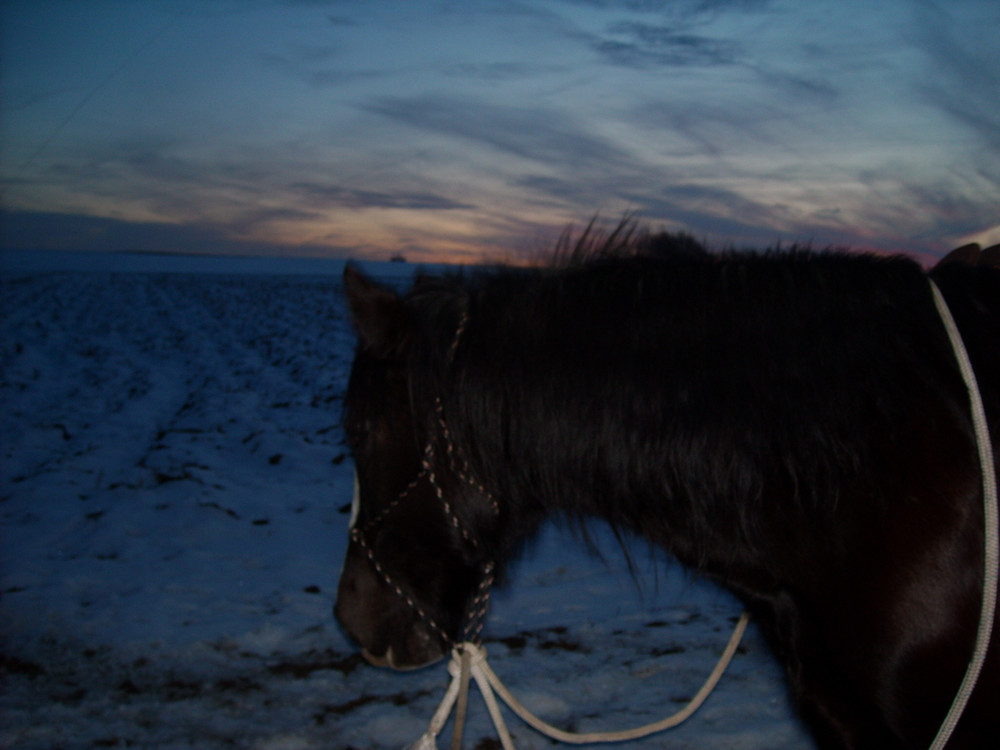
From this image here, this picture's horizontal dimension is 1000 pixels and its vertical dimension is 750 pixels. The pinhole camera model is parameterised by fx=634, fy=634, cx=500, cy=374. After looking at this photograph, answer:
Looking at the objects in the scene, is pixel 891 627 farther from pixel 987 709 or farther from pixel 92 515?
pixel 92 515

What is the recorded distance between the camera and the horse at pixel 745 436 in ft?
4.75

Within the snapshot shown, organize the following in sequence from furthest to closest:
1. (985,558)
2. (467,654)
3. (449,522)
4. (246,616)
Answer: (246,616), (467,654), (449,522), (985,558)

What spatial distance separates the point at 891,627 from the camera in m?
1.44

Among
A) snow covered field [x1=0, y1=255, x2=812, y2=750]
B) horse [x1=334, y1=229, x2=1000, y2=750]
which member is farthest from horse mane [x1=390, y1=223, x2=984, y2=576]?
snow covered field [x1=0, y1=255, x2=812, y2=750]

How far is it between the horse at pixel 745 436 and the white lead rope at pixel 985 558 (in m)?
0.02

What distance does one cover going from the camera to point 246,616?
11.9ft

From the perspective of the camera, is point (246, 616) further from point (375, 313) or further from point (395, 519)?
point (375, 313)

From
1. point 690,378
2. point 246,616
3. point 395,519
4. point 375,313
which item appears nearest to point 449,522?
point 395,519

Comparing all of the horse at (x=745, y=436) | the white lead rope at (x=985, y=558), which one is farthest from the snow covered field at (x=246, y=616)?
the white lead rope at (x=985, y=558)

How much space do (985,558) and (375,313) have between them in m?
1.51

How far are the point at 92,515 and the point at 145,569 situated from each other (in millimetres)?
1114

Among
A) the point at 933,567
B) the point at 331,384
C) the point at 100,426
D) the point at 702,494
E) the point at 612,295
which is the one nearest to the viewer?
the point at 933,567

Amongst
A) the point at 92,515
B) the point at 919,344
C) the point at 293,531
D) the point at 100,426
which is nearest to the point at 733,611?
the point at 919,344

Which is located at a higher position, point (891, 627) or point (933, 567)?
point (933, 567)
